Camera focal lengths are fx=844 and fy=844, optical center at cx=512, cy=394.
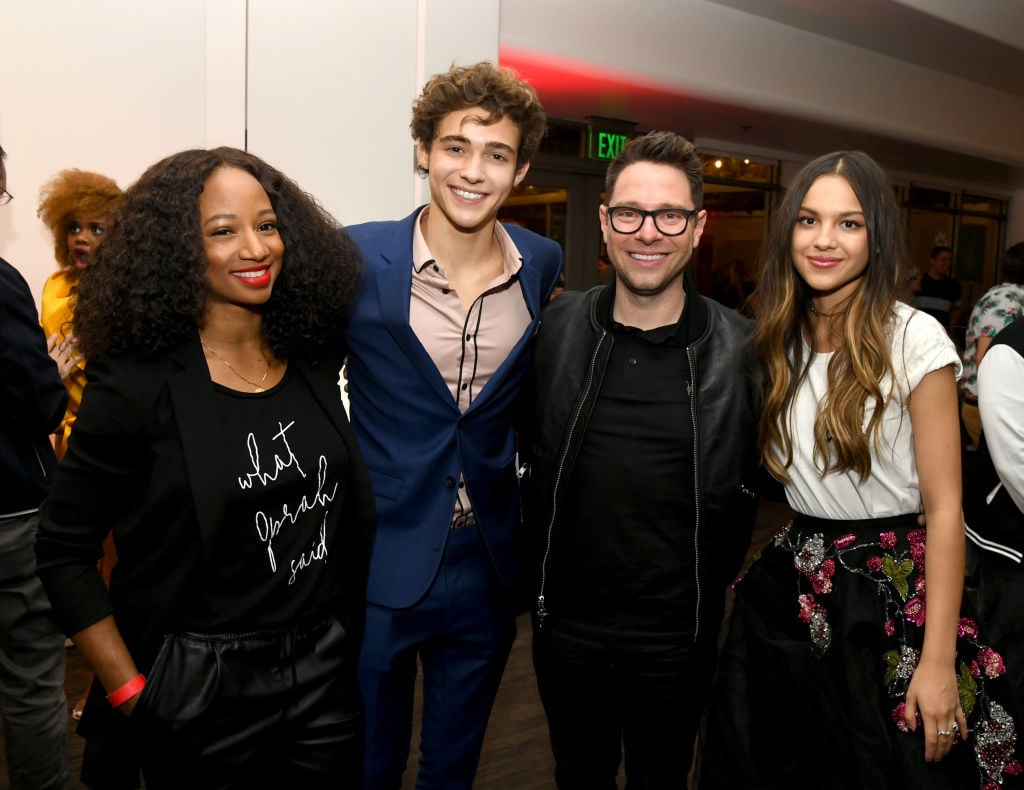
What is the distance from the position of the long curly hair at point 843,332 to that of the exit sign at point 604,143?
5.21 metres

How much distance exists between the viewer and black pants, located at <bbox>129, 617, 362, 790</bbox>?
1.42 metres

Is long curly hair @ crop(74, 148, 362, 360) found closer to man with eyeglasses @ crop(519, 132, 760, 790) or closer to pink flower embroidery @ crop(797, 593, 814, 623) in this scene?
man with eyeglasses @ crop(519, 132, 760, 790)

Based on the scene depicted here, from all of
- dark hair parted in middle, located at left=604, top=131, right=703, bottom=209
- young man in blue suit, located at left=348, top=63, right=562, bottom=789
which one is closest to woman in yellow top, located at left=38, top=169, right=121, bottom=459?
young man in blue suit, located at left=348, top=63, right=562, bottom=789

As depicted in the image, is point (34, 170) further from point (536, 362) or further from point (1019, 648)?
point (1019, 648)

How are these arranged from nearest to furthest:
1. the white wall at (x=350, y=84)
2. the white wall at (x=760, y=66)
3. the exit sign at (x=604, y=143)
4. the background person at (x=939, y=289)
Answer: the white wall at (x=350, y=84) → the white wall at (x=760, y=66) → the exit sign at (x=604, y=143) → the background person at (x=939, y=289)

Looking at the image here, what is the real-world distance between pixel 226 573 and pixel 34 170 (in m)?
2.43

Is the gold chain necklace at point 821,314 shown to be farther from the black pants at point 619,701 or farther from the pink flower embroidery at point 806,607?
the black pants at point 619,701

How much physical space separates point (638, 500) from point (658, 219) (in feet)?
2.02

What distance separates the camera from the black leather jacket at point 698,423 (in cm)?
181

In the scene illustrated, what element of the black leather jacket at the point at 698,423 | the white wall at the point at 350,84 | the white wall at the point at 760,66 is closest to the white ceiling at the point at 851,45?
the white wall at the point at 760,66

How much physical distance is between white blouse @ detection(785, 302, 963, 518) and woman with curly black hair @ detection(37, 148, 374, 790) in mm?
946

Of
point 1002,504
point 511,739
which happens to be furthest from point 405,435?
point 511,739

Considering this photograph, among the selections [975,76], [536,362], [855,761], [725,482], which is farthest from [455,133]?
[975,76]

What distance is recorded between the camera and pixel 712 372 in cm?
183
